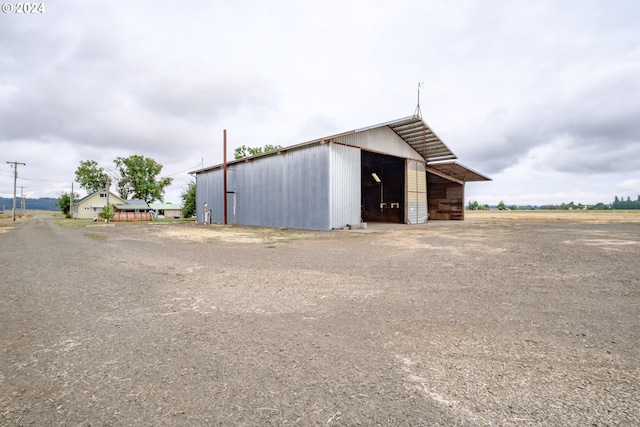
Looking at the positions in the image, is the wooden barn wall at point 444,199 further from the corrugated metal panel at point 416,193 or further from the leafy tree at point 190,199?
the leafy tree at point 190,199

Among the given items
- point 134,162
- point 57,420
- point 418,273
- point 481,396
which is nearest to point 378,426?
point 481,396

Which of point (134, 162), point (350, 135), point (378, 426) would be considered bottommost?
point (378, 426)

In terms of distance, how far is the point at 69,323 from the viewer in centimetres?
367

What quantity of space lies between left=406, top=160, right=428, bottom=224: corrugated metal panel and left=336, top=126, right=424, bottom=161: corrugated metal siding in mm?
942

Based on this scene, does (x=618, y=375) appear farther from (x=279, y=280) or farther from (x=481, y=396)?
(x=279, y=280)

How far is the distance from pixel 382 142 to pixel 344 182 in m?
5.38

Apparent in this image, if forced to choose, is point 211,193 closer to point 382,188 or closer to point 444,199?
point 382,188

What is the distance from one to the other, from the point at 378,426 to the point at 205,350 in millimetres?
1837

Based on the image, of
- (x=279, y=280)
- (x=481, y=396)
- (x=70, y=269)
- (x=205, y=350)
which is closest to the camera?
(x=481, y=396)

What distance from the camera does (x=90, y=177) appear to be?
65.2 metres

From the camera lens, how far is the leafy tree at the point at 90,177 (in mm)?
64812

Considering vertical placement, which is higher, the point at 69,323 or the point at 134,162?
the point at 134,162

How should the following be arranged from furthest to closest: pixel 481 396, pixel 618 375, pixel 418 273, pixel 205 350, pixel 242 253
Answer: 1. pixel 242 253
2. pixel 418 273
3. pixel 205 350
4. pixel 618 375
5. pixel 481 396

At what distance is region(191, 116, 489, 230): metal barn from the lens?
1881cm
